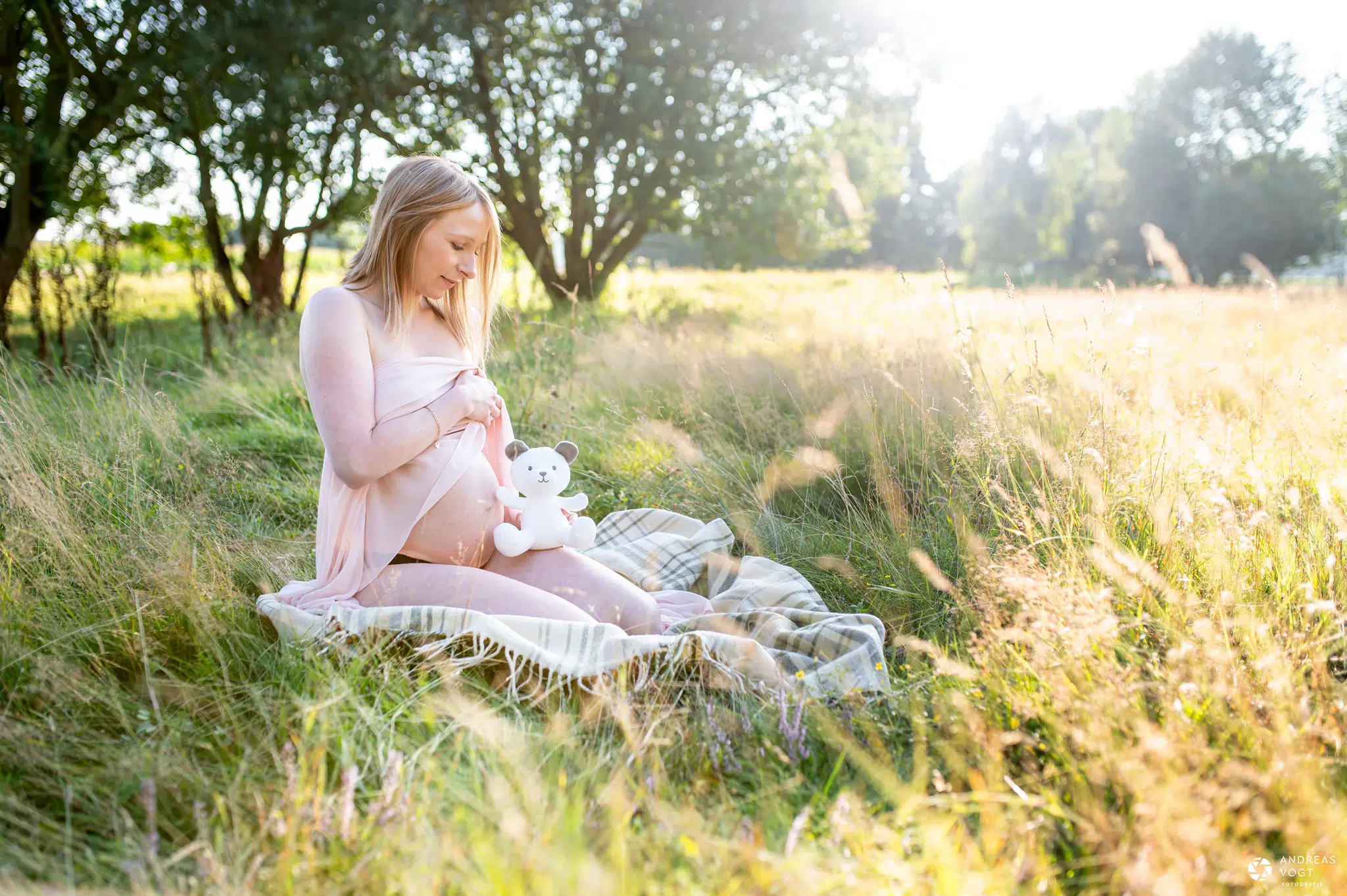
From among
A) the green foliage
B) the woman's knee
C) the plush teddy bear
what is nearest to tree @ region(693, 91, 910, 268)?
the plush teddy bear

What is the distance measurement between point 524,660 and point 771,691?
2.05 ft

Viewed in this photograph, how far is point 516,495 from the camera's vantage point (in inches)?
96.2

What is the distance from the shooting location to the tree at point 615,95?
962 centimetres

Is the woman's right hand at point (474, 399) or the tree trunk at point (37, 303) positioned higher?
the tree trunk at point (37, 303)

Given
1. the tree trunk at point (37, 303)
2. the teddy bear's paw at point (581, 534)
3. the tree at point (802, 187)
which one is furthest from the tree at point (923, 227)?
the teddy bear's paw at point (581, 534)

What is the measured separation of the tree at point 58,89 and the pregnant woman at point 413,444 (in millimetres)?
7299

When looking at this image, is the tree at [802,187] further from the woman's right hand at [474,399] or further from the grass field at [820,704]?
the woman's right hand at [474,399]

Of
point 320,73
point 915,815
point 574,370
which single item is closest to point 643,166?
point 320,73

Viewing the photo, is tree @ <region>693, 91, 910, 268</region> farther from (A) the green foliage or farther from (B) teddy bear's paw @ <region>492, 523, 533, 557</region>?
(A) the green foliage

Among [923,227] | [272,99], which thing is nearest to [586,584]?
[272,99]

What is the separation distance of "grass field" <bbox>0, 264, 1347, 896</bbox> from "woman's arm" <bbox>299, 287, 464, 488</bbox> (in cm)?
50

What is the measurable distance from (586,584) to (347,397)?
0.84m

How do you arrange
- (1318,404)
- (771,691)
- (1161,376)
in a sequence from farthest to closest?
(1161,376), (1318,404), (771,691)

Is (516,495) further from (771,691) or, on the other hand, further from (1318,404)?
(1318,404)
